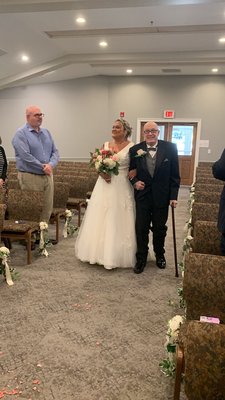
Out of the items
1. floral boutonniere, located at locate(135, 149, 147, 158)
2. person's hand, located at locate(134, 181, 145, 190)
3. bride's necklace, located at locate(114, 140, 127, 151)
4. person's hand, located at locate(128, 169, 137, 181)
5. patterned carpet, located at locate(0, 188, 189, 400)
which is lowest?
patterned carpet, located at locate(0, 188, 189, 400)

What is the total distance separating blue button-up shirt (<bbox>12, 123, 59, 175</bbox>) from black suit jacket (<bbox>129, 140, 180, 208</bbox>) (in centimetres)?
129

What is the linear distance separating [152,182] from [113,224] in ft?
2.04

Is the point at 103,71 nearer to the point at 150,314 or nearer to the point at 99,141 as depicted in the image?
the point at 99,141

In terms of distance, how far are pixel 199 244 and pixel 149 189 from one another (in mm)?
1235

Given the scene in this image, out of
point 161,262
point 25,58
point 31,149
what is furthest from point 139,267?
point 25,58

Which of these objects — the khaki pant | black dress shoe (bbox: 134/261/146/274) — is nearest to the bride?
black dress shoe (bbox: 134/261/146/274)

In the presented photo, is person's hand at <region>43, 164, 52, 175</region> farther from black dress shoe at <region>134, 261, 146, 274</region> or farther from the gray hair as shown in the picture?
black dress shoe at <region>134, 261, 146, 274</region>

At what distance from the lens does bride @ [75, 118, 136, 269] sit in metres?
3.79

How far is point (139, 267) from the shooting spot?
146 inches

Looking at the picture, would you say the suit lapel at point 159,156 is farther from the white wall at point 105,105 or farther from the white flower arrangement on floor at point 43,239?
the white wall at point 105,105

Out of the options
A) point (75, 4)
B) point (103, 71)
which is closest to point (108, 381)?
point (75, 4)

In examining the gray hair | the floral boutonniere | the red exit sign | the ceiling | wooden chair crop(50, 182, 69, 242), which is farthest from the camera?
the red exit sign

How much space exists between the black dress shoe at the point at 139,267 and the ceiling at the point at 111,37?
14.1ft

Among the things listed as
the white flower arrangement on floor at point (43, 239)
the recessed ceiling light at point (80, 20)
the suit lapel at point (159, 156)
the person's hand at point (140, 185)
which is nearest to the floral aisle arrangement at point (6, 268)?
the white flower arrangement on floor at point (43, 239)
